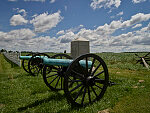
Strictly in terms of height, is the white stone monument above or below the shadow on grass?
above

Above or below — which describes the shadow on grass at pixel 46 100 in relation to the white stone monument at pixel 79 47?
below

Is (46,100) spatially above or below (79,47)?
below

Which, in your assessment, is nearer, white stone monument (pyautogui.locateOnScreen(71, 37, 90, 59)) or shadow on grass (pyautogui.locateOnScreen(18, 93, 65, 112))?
shadow on grass (pyautogui.locateOnScreen(18, 93, 65, 112))

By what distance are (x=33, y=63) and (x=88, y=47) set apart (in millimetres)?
3869

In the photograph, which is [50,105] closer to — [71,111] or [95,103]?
[71,111]

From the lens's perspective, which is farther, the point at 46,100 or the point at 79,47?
the point at 79,47

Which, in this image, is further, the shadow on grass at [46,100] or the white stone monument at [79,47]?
the white stone monument at [79,47]

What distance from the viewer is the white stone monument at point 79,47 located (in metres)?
5.88

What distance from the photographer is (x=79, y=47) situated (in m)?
5.89

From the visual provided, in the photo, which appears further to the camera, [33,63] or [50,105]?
[33,63]

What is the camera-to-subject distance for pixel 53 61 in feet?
12.6

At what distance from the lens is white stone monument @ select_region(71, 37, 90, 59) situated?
5.88 m

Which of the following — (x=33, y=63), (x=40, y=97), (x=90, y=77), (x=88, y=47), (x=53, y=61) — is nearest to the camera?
(x=90, y=77)

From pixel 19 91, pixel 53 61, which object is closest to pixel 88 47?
pixel 53 61
